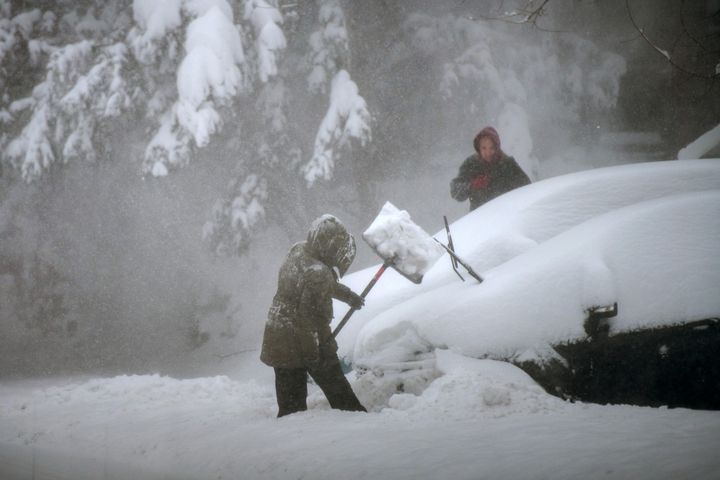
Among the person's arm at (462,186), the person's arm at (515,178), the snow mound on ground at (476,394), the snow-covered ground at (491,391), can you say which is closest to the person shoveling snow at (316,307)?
the snow-covered ground at (491,391)

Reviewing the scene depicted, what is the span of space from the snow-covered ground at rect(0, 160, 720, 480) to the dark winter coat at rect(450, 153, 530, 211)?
2.80 ft

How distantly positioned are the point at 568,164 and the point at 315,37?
590cm

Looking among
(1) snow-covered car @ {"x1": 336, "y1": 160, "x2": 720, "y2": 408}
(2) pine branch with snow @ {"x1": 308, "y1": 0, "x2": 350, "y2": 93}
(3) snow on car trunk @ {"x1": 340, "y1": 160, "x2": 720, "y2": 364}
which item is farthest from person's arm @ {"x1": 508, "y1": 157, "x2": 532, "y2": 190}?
(2) pine branch with snow @ {"x1": 308, "y1": 0, "x2": 350, "y2": 93}

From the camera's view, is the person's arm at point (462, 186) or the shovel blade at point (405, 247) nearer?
the shovel blade at point (405, 247)

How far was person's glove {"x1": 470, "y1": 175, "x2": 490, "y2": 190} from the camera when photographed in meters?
4.75

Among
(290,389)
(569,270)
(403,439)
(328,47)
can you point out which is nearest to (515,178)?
(569,270)

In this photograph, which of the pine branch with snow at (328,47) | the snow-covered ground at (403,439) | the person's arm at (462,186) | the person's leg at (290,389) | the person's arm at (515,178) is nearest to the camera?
the snow-covered ground at (403,439)

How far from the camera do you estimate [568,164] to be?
32.1 ft

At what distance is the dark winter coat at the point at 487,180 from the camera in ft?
15.4

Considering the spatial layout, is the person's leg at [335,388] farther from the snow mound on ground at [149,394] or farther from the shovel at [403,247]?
the snow mound on ground at [149,394]

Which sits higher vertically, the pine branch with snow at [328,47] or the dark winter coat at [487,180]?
the pine branch with snow at [328,47]

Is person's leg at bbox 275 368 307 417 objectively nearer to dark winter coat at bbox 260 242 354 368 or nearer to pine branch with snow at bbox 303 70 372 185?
dark winter coat at bbox 260 242 354 368

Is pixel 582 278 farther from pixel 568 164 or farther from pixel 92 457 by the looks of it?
pixel 568 164

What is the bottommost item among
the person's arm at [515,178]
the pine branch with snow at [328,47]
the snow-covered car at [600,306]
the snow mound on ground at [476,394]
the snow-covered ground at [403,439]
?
the snow-covered ground at [403,439]
